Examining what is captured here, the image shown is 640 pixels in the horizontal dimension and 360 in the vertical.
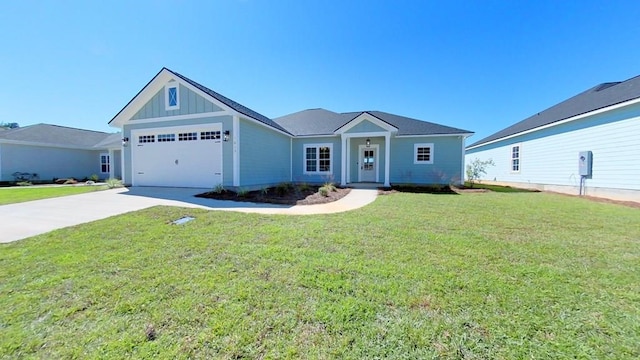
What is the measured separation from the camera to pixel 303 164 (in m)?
15.0

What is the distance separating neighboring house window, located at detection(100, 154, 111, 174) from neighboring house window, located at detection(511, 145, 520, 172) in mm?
30811

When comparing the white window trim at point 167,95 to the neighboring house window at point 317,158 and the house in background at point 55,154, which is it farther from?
the house in background at point 55,154

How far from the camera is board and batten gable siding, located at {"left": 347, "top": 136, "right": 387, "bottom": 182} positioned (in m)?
14.5

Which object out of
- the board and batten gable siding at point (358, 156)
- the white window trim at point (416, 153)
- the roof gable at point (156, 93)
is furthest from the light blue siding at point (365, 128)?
the roof gable at point (156, 93)

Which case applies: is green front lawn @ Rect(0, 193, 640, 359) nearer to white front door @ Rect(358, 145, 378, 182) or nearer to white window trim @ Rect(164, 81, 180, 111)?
white window trim @ Rect(164, 81, 180, 111)

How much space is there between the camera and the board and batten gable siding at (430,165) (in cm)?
1366

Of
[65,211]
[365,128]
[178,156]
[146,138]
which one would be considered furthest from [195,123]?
[365,128]

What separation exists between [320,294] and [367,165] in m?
13.2

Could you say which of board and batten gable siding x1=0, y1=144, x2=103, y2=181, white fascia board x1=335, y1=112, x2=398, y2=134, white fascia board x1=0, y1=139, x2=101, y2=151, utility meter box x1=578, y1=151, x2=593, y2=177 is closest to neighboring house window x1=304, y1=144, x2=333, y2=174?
white fascia board x1=335, y1=112, x2=398, y2=134

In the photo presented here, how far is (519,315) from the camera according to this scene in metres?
2.10

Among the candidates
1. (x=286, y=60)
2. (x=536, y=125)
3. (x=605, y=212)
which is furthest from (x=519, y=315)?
(x=536, y=125)

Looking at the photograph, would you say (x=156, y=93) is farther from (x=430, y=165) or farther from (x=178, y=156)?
(x=430, y=165)

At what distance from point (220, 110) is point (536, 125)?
56.4ft

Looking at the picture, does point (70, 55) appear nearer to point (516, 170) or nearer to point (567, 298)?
point (567, 298)
